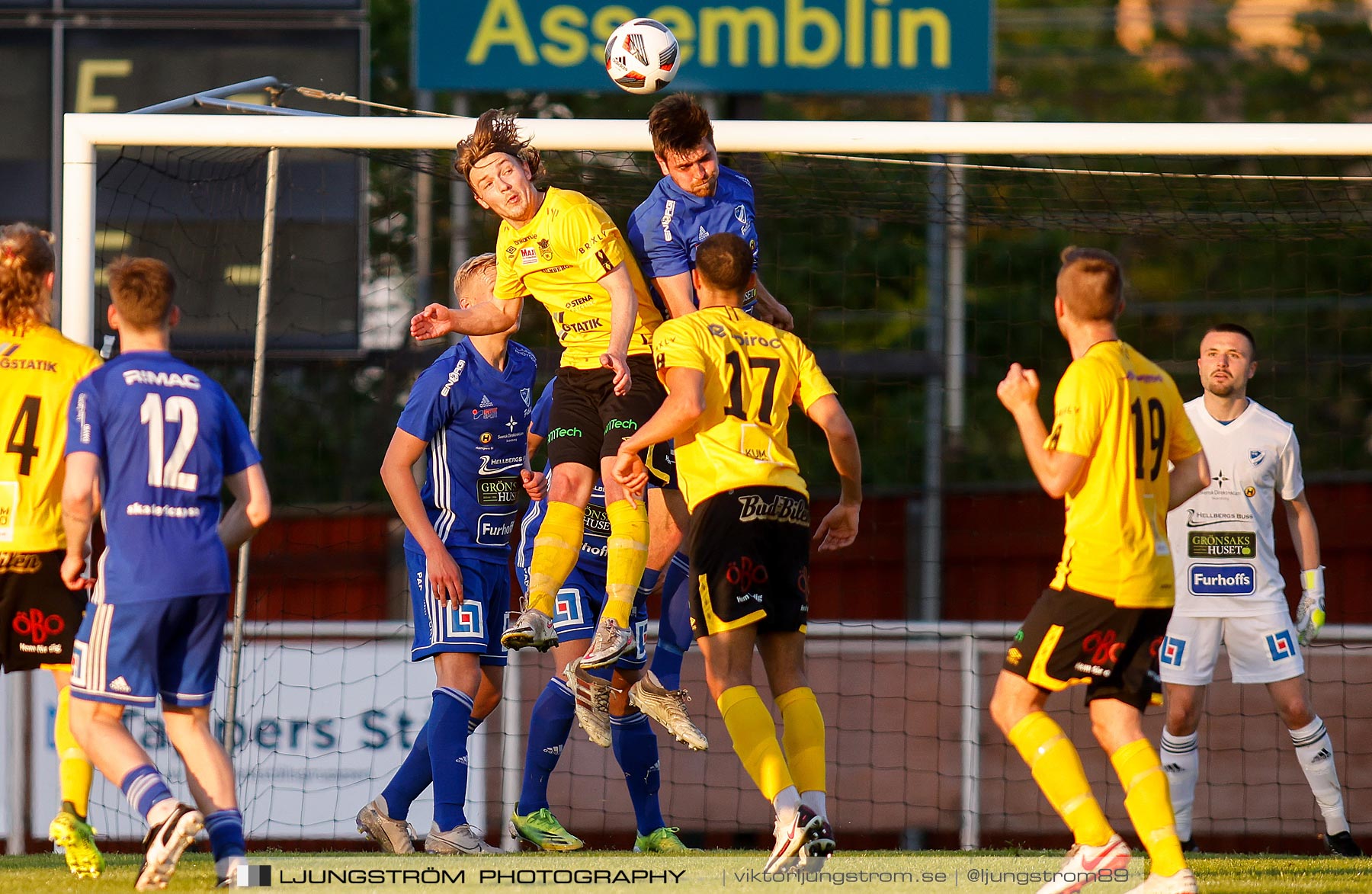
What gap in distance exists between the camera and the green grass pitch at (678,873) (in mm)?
5312

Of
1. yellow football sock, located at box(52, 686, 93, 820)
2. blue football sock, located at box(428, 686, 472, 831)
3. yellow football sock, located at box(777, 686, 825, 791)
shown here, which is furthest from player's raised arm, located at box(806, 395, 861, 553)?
yellow football sock, located at box(52, 686, 93, 820)

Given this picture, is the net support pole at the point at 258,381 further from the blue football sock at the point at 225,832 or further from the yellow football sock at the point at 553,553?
the blue football sock at the point at 225,832

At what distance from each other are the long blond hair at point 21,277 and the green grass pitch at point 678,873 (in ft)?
6.47

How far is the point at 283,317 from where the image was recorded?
10531 millimetres

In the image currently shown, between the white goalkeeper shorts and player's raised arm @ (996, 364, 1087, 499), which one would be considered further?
the white goalkeeper shorts

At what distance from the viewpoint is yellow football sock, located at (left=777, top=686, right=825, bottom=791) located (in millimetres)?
5359

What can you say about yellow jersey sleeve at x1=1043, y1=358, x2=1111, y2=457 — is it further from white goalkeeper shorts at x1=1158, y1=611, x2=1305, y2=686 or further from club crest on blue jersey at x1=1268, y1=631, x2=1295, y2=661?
club crest on blue jersey at x1=1268, y1=631, x2=1295, y2=661

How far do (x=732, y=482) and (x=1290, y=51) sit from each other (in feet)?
57.8

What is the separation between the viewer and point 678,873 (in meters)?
5.62

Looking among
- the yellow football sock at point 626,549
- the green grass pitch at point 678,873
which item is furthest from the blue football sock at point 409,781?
the yellow football sock at point 626,549

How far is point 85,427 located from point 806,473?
1035cm

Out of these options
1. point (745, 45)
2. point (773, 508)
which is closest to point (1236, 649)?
point (773, 508)

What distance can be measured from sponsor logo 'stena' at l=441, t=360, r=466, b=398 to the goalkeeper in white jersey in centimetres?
335

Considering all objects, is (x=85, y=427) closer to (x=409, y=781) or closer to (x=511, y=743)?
(x=409, y=781)
